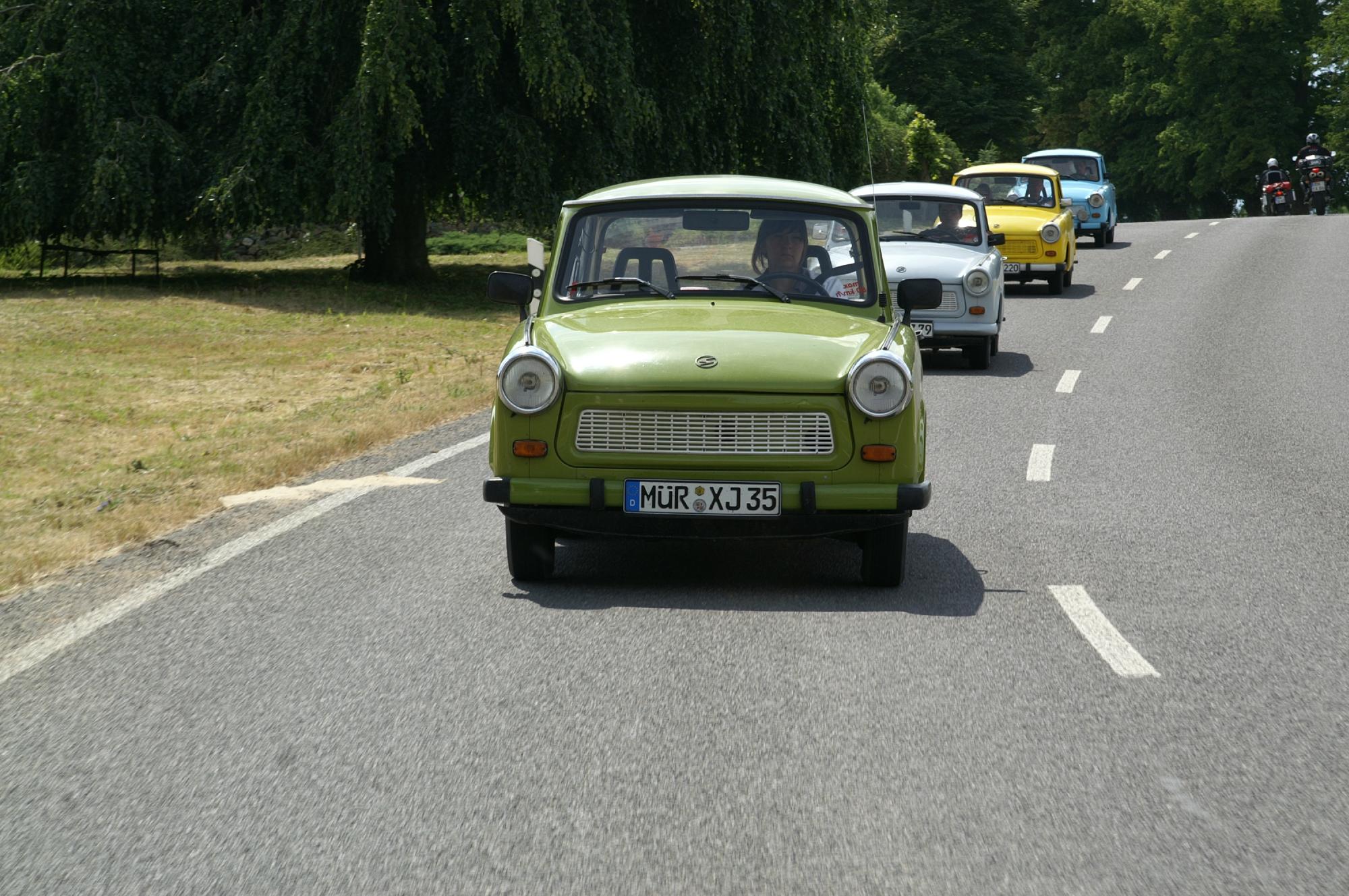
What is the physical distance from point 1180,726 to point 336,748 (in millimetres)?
2478

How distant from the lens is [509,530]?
6.98 meters

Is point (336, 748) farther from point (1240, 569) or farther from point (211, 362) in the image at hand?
point (211, 362)

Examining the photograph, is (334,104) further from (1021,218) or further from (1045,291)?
(1045,291)

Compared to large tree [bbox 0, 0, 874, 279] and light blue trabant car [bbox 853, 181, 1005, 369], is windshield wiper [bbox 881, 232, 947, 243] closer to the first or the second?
light blue trabant car [bbox 853, 181, 1005, 369]

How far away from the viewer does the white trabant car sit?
1580 centimetres

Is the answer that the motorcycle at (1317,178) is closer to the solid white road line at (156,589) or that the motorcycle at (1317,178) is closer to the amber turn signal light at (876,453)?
the solid white road line at (156,589)

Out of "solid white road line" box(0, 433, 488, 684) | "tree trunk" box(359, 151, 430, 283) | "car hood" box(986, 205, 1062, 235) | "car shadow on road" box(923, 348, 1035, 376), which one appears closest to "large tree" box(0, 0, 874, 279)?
"tree trunk" box(359, 151, 430, 283)

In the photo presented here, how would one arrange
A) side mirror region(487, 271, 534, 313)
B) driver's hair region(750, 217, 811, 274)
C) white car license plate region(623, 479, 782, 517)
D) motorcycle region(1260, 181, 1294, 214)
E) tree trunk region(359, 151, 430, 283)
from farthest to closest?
1. motorcycle region(1260, 181, 1294, 214)
2. tree trunk region(359, 151, 430, 283)
3. driver's hair region(750, 217, 811, 274)
4. side mirror region(487, 271, 534, 313)
5. white car license plate region(623, 479, 782, 517)

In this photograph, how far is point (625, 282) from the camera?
25.4 ft

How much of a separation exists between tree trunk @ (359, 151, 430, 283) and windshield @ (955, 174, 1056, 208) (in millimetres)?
8123

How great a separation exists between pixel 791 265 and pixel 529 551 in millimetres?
1889

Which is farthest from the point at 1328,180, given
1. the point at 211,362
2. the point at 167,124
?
the point at 211,362

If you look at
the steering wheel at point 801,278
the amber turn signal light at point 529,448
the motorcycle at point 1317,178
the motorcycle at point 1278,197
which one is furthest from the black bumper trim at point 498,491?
the motorcycle at point 1278,197

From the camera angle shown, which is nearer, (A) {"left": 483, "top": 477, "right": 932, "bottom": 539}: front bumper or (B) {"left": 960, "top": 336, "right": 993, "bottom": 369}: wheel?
(A) {"left": 483, "top": 477, "right": 932, "bottom": 539}: front bumper
